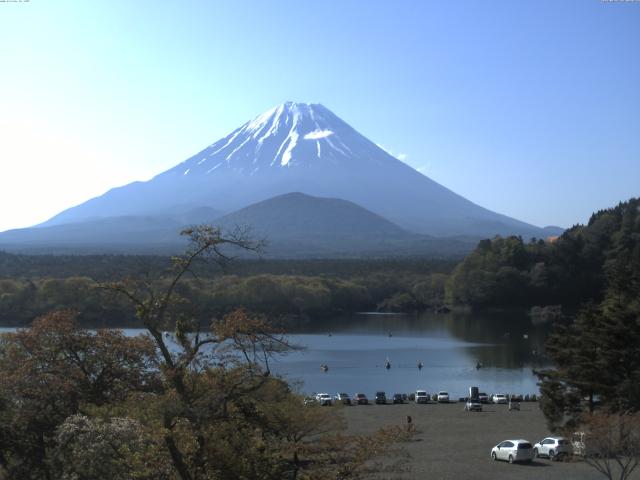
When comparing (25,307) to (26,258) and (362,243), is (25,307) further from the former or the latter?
(362,243)

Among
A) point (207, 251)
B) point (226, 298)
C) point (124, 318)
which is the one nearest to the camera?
point (207, 251)

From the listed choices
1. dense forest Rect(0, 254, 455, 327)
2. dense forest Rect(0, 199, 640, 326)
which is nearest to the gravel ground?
dense forest Rect(0, 254, 455, 327)

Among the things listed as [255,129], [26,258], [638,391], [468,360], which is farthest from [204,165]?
[638,391]

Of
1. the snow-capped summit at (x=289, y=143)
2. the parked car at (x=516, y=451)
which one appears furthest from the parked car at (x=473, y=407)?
the snow-capped summit at (x=289, y=143)

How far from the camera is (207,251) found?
18.3 feet

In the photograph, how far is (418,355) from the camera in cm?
3588

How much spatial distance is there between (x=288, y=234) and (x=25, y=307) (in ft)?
305

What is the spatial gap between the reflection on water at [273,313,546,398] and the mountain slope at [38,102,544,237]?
381 feet

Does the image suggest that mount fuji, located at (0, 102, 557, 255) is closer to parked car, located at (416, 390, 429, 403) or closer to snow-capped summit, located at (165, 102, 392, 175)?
snow-capped summit, located at (165, 102, 392, 175)

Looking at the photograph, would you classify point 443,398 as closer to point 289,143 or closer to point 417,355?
point 417,355

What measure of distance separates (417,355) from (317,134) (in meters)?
149

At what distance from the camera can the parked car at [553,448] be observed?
43.7 feet

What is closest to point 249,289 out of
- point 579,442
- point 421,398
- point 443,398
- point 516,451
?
point 443,398

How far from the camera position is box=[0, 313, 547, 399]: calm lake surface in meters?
28.2
